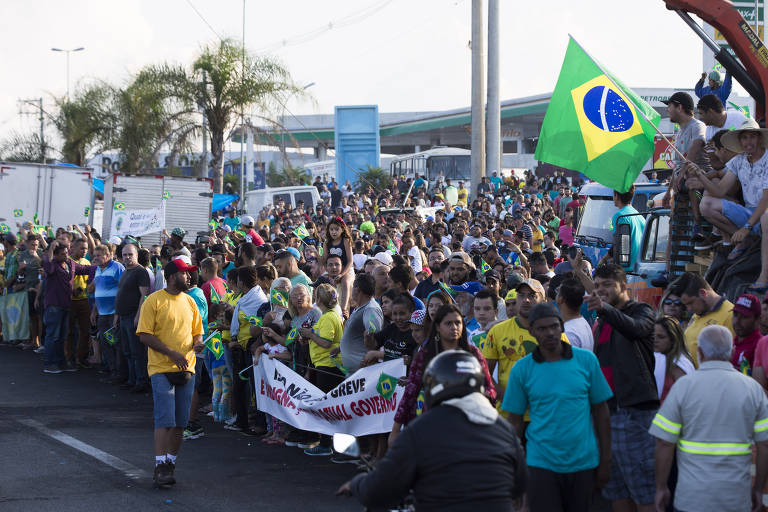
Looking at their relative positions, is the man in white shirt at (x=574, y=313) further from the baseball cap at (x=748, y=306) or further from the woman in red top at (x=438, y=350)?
the baseball cap at (x=748, y=306)

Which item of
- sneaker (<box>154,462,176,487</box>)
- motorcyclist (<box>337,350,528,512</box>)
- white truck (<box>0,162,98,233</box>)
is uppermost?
white truck (<box>0,162,98,233</box>)

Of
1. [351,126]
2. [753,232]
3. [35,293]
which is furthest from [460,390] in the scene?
[351,126]

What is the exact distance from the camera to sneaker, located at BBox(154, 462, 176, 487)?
8102 mm

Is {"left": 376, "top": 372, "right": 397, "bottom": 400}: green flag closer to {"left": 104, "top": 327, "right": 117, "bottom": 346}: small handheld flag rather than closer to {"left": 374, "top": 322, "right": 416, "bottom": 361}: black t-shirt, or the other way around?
{"left": 374, "top": 322, "right": 416, "bottom": 361}: black t-shirt

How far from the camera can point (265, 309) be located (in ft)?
34.2

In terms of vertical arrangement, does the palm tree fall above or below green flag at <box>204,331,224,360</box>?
above

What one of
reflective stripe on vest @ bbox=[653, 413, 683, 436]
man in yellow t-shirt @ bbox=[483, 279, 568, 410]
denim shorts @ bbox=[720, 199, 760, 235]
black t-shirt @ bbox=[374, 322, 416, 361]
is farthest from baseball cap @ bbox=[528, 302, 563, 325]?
denim shorts @ bbox=[720, 199, 760, 235]

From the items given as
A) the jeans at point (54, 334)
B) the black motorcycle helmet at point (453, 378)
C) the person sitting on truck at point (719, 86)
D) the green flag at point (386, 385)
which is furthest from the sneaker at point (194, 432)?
the black motorcycle helmet at point (453, 378)

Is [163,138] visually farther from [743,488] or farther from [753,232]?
[743,488]

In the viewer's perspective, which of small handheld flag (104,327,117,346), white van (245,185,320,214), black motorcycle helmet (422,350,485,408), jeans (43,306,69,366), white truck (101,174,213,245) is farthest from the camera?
white van (245,185,320,214)

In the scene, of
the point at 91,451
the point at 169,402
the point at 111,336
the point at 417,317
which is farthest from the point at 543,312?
the point at 111,336

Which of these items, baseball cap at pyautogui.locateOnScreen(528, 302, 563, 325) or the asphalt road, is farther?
the asphalt road

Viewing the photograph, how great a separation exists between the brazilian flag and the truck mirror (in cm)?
380

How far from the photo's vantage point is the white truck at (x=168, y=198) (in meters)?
22.6
